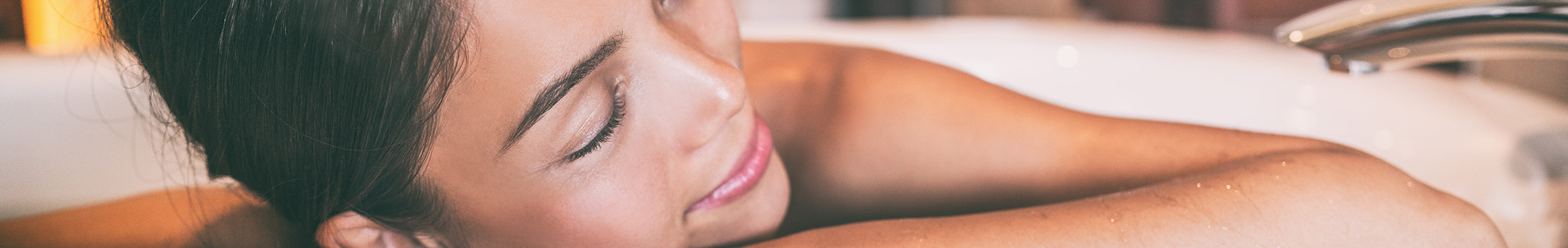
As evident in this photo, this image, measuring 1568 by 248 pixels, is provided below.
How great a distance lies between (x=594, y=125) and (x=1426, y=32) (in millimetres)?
420

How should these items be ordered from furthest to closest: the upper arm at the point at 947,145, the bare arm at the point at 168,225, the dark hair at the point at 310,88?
the upper arm at the point at 947,145 → the bare arm at the point at 168,225 → the dark hair at the point at 310,88

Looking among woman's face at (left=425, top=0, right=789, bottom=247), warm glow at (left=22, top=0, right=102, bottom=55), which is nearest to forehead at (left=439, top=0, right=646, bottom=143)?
woman's face at (left=425, top=0, right=789, bottom=247)

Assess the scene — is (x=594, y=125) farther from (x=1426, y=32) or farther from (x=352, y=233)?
(x=1426, y=32)

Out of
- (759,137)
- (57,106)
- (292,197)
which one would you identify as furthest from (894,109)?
(57,106)

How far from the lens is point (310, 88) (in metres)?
0.41

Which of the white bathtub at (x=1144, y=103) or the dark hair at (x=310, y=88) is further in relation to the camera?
the white bathtub at (x=1144, y=103)

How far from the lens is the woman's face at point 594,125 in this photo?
406 millimetres

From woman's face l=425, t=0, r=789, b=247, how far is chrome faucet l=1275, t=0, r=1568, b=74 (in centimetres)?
32

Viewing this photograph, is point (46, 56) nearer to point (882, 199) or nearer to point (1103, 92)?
point (882, 199)

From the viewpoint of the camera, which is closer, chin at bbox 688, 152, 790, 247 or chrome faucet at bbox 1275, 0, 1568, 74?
chrome faucet at bbox 1275, 0, 1568, 74

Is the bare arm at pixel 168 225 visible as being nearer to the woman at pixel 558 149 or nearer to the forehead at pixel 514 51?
the woman at pixel 558 149

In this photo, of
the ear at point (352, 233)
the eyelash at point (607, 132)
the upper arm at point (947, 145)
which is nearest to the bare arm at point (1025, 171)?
the upper arm at point (947, 145)

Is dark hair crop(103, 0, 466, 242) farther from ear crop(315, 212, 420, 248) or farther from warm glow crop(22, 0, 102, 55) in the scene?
warm glow crop(22, 0, 102, 55)

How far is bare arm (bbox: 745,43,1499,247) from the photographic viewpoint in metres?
0.47
